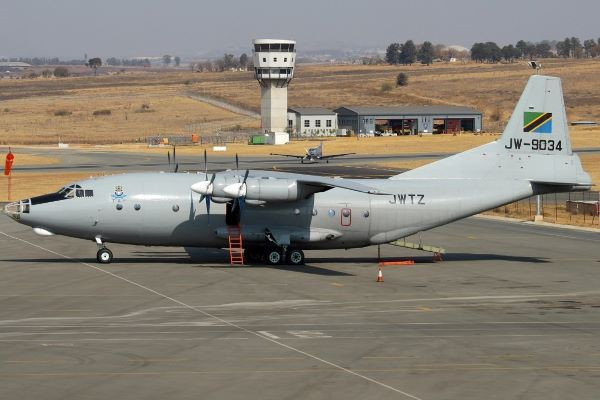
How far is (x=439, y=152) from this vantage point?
130m

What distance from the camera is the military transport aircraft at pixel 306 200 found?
41469mm

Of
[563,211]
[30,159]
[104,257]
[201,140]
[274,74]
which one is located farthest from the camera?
[201,140]

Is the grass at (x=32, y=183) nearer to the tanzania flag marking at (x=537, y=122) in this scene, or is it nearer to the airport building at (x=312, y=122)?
the tanzania flag marking at (x=537, y=122)

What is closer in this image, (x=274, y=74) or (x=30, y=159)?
(x=30, y=159)

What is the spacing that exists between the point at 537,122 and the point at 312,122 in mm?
126306

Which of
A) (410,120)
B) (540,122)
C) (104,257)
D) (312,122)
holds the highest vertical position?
(410,120)

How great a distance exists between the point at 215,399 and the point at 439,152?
111m

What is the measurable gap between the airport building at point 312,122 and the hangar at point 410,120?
4054mm

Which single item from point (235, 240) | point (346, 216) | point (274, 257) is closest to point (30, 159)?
point (274, 257)

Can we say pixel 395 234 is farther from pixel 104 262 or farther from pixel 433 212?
pixel 104 262

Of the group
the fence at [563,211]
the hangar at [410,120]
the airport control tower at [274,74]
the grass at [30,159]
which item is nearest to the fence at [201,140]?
the airport control tower at [274,74]

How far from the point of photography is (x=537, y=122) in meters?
44.1

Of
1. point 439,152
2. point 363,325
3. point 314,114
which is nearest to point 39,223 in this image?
point 363,325

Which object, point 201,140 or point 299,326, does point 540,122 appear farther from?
point 201,140
